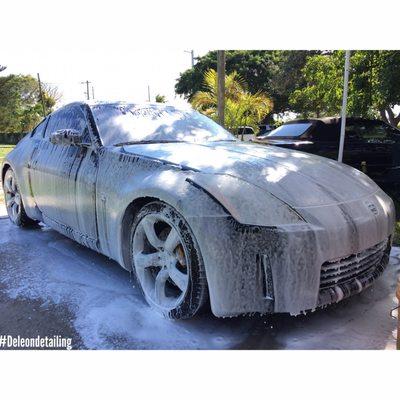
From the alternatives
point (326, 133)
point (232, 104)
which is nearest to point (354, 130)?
point (326, 133)

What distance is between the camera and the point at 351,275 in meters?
2.44

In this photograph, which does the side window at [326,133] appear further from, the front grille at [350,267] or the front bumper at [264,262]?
the front bumper at [264,262]

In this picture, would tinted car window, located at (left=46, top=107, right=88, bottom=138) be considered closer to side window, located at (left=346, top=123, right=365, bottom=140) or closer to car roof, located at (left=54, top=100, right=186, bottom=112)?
car roof, located at (left=54, top=100, right=186, bottom=112)

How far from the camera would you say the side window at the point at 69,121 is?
3.45 metres

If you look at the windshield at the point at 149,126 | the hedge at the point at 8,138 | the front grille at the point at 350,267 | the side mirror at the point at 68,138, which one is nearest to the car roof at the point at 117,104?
the windshield at the point at 149,126

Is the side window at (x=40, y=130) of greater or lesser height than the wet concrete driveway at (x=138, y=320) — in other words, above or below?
above

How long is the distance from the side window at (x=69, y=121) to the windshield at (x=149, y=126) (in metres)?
0.13

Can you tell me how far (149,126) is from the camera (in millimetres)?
3400

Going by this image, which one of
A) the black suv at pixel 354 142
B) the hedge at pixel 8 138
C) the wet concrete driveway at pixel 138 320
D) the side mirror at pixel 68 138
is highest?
the side mirror at pixel 68 138

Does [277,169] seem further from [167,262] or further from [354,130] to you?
[354,130]

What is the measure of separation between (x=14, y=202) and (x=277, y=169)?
11.0 ft

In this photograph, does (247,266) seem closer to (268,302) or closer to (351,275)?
(268,302)

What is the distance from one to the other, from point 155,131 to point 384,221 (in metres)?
1.78

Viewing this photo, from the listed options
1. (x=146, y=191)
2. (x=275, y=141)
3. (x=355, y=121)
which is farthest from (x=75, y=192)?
(x=355, y=121)
